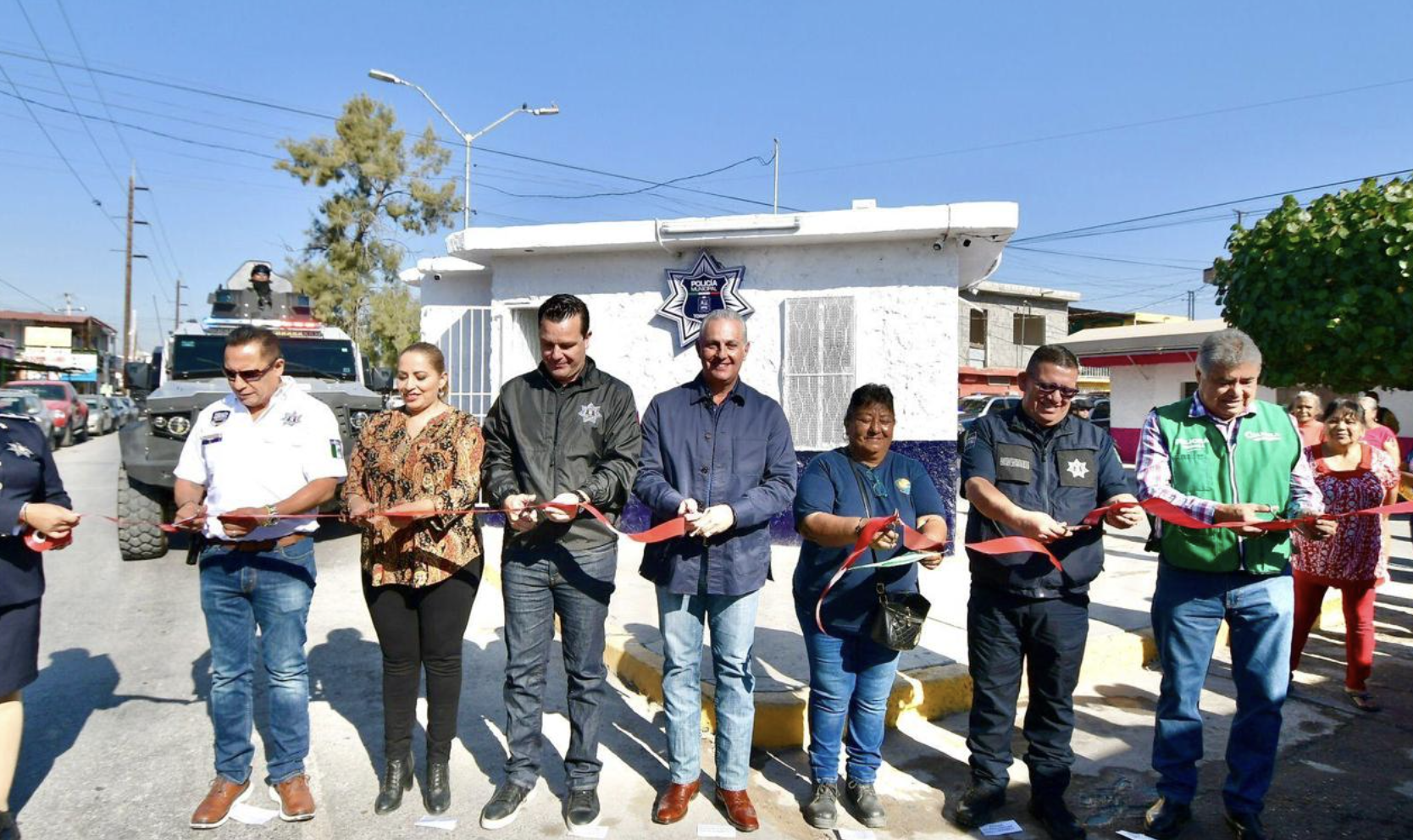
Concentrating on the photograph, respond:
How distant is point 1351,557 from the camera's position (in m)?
5.01

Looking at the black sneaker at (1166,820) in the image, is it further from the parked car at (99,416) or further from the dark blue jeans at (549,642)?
the parked car at (99,416)

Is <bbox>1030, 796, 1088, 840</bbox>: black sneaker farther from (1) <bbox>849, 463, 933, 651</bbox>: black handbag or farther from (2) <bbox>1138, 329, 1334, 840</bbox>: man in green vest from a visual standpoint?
(1) <bbox>849, 463, 933, 651</bbox>: black handbag

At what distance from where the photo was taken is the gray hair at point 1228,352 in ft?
11.4

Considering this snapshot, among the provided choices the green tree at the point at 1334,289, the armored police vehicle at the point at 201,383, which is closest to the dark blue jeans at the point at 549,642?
the armored police vehicle at the point at 201,383

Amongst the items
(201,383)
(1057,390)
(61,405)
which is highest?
(201,383)

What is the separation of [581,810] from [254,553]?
1626 mm

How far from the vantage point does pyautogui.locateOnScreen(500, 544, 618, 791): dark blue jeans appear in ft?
11.5

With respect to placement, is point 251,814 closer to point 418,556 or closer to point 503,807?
point 503,807

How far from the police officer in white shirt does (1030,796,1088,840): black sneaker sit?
292 centimetres

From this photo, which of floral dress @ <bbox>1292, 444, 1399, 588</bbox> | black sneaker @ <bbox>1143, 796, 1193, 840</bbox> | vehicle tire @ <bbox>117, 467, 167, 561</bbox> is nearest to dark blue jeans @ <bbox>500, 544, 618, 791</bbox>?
black sneaker @ <bbox>1143, 796, 1193, 840</bbox>

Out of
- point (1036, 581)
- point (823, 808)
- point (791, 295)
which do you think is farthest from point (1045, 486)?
point (791, 295)

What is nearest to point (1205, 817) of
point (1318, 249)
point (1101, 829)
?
point (1101, 829)

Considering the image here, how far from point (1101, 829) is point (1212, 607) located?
1002mm

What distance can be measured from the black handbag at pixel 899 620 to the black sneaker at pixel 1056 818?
0.86m
